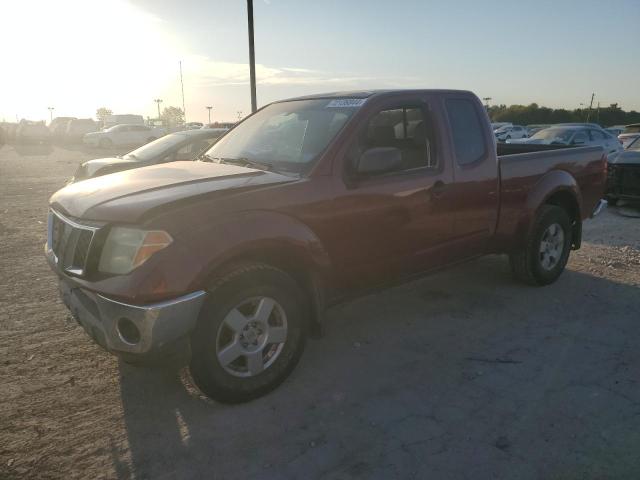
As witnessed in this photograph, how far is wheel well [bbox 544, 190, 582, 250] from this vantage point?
16.4 ft

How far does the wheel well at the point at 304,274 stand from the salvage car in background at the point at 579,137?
12579 mm

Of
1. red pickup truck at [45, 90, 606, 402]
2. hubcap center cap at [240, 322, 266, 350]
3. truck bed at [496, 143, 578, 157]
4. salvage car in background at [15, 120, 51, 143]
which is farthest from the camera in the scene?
salvage car in background at [15, 120, 51, 143]

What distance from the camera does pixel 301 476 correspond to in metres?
2.35

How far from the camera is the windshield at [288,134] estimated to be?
3.37 metres

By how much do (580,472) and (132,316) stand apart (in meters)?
2.41

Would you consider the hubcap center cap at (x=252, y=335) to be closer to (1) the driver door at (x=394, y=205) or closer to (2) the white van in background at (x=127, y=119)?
(1) the driver door at (x=394, y=205)

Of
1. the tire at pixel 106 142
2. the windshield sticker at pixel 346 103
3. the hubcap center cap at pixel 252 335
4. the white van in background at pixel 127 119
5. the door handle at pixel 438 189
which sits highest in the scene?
the white van in background at pixel 127 119

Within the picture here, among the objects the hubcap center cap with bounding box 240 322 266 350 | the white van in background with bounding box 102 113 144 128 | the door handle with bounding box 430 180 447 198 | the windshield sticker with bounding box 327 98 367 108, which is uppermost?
the white van in background with bounding box 102 113 144 128

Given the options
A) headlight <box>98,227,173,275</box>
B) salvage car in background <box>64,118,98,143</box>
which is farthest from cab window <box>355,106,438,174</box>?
salvage car in background <box>64,118,98,143</box>

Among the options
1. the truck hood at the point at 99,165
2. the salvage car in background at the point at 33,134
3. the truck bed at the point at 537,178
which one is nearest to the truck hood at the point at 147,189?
the truck bed at the point at 537,178

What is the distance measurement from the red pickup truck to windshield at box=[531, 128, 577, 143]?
10691 millimetres

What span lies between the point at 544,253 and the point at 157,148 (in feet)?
21.5

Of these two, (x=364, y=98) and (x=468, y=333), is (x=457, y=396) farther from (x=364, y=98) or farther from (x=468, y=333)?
(x=364, y=98)

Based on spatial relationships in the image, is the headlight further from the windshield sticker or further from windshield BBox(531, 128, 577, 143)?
windshield BBox(531, 128, 577, 143)
